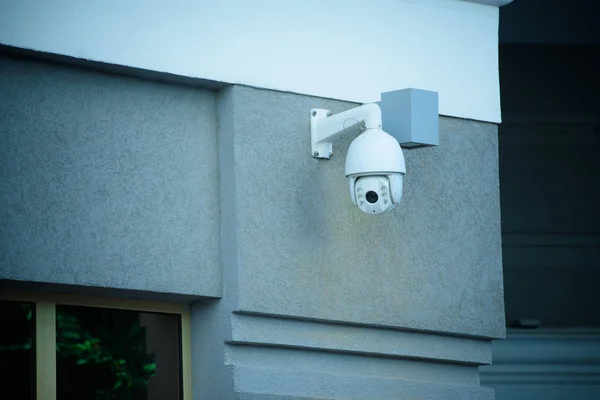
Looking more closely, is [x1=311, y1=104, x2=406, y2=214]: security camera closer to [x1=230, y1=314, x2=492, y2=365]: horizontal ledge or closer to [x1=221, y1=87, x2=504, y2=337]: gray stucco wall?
[x1=221, y1=87, x2=504, y2=337]: gray stucco wall

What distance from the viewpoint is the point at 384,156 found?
20.9 feet

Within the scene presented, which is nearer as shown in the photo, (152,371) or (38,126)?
(38,126)

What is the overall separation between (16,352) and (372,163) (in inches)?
68.0

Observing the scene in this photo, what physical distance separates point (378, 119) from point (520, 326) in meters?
3.66

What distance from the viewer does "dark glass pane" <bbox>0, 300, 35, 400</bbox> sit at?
20.5 ft

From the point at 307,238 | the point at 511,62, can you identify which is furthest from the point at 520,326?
the point at 307,238

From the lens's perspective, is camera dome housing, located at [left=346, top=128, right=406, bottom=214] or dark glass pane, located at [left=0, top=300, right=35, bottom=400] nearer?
dark glass pane, located at [left=0, top=300, right=35, bottom=400]

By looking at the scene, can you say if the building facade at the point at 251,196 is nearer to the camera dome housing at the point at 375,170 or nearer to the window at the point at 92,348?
the window at the point at 92,348

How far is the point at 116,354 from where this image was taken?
655 cm

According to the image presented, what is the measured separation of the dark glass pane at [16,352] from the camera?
20.5 feet

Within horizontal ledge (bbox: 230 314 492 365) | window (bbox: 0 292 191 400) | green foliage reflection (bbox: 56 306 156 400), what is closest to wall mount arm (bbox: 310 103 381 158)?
horizontal ledge (bbox: 230 314 492 365)

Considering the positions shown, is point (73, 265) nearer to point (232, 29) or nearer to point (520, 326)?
point (232, 29)

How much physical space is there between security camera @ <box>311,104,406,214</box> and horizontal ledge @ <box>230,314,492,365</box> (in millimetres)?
651

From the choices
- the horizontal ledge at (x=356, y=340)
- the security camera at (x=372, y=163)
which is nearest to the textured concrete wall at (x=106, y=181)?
the horizontal ledge at (x=356, y=340)
